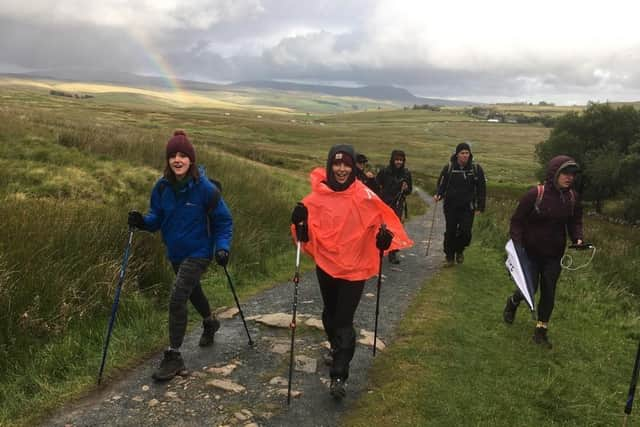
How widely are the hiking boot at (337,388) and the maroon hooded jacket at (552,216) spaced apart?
3.62 m

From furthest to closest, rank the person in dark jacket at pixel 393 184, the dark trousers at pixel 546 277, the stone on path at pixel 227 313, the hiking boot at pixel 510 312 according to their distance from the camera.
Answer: the person in dark jacket at pixel 393 184 < the hiking boot at pixel 510 312 < the stone on path at pixel 227 313 < the dark trousers at pixel 546 277

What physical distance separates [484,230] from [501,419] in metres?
12.6

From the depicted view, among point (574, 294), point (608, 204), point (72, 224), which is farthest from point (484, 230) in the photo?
point (608, 204)

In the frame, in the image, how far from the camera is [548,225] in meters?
6.54

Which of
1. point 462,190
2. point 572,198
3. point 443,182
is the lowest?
point 462,190

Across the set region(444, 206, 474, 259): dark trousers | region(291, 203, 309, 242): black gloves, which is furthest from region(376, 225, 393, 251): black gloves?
region(444, 206, 474, 259): dark trousers

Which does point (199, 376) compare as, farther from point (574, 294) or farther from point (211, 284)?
point (574, 294)

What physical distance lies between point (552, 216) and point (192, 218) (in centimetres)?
485

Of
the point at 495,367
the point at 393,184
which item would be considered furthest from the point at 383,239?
the point at 393,184

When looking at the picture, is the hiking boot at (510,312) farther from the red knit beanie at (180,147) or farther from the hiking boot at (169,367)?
the red knit beanie at (180,147)

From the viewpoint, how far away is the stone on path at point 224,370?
543 cm

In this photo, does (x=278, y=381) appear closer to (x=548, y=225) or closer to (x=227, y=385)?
A: (x=227, y=385)

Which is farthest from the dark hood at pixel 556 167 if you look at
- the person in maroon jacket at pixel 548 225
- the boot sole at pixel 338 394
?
the boot sole at pixel 338 394

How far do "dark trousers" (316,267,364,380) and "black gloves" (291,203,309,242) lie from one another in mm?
403
